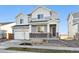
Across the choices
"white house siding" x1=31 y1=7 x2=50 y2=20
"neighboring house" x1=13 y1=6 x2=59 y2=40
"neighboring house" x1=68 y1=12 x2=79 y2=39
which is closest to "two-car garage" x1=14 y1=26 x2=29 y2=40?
"neighboring house" x1=13 y1=6 x2=59 y2=40

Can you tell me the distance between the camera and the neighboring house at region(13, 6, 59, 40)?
3.12 metres

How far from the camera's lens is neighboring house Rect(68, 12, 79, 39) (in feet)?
10.2

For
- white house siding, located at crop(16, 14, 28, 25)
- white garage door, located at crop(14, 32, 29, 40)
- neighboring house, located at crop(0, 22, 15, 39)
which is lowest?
white garage door, located at crop(14, 32, 29, 40)

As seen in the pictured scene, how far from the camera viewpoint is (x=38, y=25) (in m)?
3.14

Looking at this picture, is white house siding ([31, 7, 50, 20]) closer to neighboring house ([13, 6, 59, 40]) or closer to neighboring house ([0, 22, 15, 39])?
neighboring house ([13, 6, 59, 40])

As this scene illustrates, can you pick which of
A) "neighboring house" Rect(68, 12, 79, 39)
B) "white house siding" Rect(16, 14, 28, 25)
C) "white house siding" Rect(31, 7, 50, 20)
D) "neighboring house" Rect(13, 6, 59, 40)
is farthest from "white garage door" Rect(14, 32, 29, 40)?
"neighboring house" Rect(68, 12, 79, 39)

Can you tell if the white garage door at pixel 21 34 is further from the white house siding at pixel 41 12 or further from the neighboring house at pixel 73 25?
the neighboring house at pixel 73 25

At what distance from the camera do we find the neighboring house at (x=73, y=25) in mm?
3104

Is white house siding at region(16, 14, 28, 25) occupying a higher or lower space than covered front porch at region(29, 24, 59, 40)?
higher

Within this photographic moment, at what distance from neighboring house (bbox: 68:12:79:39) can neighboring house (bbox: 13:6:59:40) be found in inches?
6.0

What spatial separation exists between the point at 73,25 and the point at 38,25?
412 millimetres

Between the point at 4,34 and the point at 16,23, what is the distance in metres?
0.19

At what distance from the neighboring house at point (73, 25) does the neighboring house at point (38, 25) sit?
15cm
